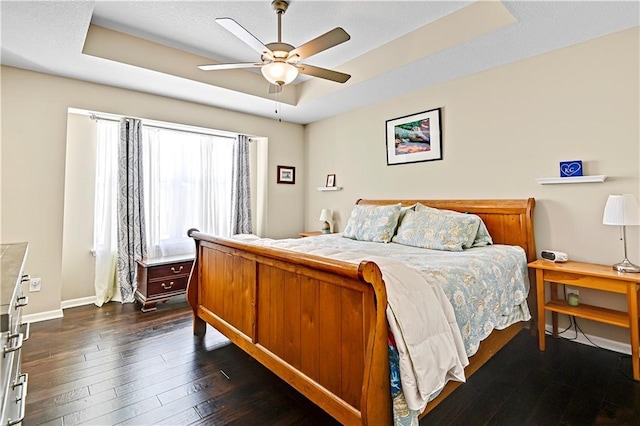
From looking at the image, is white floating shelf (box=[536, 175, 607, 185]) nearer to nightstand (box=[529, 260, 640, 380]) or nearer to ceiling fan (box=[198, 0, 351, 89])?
nightstand (box=[529, 260, 640, 380])

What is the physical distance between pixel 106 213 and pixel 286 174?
258cm

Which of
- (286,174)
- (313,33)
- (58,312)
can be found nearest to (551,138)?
(313,33)

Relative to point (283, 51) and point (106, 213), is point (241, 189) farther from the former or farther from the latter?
point (283, 51)

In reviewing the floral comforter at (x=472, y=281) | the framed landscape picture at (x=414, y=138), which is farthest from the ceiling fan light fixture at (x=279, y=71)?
the framed landscape picture at (x=414, y=138)

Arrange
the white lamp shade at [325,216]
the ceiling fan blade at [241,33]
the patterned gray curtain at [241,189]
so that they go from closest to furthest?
the ceiling fan blade at [241,33] < the patterned gray curtain at [241,189] < the white lamp shade at [325,216]

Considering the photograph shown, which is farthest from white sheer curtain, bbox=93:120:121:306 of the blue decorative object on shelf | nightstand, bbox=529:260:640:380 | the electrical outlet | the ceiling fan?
the blue decorative object on shelf

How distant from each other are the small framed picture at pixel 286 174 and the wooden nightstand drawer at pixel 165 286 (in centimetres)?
220

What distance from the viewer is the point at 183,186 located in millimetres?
4332

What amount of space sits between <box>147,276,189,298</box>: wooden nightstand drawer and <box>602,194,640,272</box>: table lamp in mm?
4142

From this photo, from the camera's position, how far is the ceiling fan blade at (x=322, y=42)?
2.07 metres

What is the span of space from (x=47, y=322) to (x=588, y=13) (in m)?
5.37

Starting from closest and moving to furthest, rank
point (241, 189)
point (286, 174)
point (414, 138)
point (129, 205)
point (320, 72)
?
1. point (320, 72)
2. point (129, 205)
3. point (414, 138)
4. point (241, 189)
5. point (286, 174)

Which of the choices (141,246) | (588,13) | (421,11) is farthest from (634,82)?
(141,246)

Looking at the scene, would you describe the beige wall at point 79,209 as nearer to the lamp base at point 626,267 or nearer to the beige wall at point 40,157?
the beige wall at point 40,157
